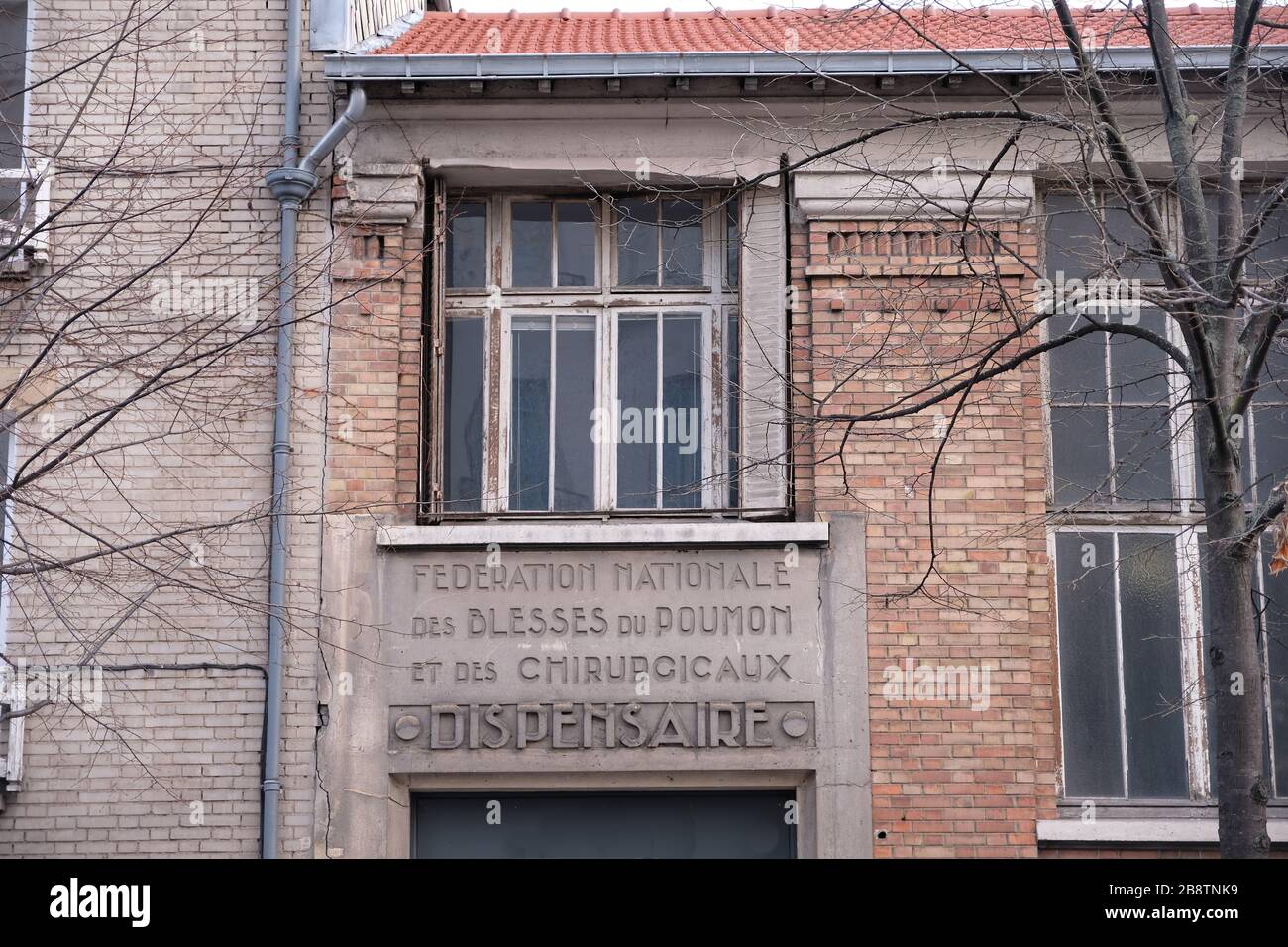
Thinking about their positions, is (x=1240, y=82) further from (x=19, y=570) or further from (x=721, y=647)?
(x=19, y=570)

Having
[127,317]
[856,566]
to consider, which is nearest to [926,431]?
[856,566]

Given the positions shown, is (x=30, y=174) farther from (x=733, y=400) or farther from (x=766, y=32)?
(x=766, y=32)

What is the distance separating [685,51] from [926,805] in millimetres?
5203

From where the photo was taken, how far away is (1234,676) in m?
7.55

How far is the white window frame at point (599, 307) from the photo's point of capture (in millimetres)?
10938

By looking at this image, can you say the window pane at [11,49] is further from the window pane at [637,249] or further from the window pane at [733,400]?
the window pane at [733,400]

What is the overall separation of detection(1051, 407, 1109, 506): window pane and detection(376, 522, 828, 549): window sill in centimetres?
180

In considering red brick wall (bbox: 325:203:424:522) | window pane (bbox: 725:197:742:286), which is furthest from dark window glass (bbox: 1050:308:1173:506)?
red brick wall (bbox: 325:203:424:522)

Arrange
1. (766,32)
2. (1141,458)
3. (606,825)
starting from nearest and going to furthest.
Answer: (606,825) < (1141,458) < (766,32)

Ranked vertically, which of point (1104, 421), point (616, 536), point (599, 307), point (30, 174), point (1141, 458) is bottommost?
point (616, 536)

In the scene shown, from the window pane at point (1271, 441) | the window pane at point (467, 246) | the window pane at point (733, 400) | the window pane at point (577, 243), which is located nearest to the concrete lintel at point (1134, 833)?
the window pane at point (1271, 441)

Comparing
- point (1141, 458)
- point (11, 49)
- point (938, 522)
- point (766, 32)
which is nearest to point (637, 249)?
point (766, 32)

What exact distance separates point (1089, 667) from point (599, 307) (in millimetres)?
4164

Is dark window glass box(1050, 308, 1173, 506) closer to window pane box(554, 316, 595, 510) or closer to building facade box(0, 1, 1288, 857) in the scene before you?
building facade box(0, 1, 1288, 857)
